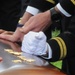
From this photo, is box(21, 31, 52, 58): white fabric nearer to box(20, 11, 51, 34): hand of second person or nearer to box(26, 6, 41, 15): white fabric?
box(20, 11, 51, 34): hand of second person

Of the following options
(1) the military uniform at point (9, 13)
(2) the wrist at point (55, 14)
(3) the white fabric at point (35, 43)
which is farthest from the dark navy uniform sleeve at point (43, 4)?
(1) the military uniform at point (9, 13)

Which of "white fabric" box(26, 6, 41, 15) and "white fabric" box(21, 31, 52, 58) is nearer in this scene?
"white fabric" box(21, 31, 52, 58)

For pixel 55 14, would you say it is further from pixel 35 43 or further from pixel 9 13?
pixel 9 13

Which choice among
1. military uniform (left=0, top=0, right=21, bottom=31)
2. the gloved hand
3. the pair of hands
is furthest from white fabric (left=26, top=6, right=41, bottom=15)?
military uniform (left=0, top=0, right=21, bottom=31)

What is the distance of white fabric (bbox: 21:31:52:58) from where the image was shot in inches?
39.8

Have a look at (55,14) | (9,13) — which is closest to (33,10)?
(55,14)

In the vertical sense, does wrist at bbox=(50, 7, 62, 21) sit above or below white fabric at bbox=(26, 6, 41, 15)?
below

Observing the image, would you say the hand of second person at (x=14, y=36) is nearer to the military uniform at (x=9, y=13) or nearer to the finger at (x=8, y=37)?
the finger at (x=8, y=37)

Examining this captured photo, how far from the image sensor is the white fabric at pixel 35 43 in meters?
1.01

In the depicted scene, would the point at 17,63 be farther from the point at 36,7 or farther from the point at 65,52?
the point at 36,7

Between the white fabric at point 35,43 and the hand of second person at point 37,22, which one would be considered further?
the hand of second person at point 37,22

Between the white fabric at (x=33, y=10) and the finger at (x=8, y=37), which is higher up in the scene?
the white fabric at (x=33, y=10)

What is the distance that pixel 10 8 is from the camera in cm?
230

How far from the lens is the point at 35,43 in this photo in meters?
1.03
